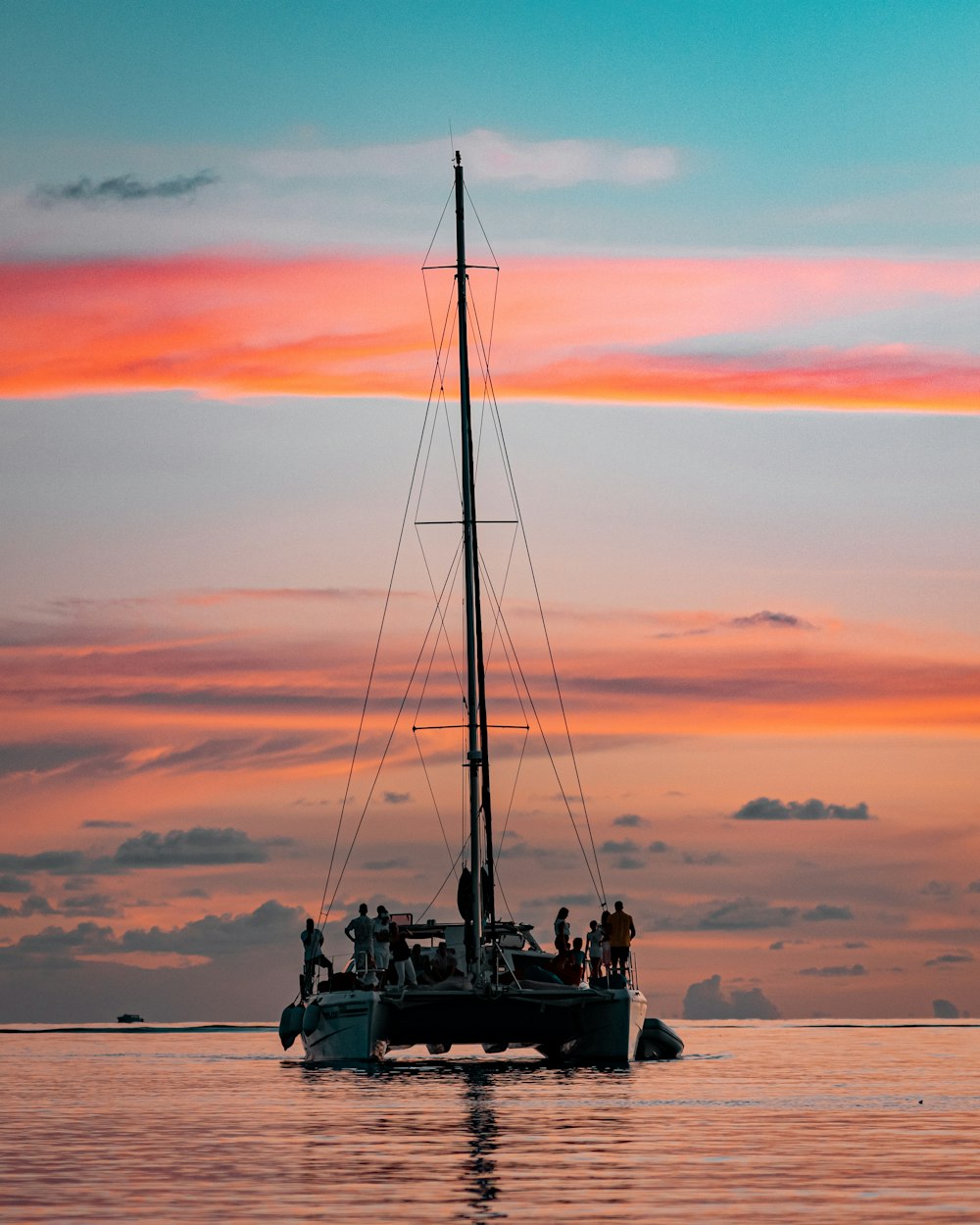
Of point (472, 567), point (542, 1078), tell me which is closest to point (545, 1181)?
point (542, 1078)

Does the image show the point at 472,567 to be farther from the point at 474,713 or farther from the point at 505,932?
the point at 505,932

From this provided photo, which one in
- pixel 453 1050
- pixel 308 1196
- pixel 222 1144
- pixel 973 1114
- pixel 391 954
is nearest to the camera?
pixel 308 1196

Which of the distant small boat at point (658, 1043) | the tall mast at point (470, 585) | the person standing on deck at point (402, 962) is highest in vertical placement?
the tall mast at point (470, 585)

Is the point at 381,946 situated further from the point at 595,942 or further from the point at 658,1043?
the point at 658,1043

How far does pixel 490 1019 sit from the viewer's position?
43938mm

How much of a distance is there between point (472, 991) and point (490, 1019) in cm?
73

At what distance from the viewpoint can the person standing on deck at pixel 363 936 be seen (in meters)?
47.3

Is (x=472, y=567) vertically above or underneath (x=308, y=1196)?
above

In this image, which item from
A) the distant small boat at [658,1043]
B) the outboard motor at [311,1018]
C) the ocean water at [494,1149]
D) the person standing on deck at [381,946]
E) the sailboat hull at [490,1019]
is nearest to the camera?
the ocean water at [494,1149]

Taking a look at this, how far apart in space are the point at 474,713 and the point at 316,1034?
8688 mm

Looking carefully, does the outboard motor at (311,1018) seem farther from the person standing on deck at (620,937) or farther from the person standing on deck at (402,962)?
the person standing on deck at (620,937)

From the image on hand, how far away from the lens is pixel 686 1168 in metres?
25.0

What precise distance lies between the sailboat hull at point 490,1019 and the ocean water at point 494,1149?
92 centimetres

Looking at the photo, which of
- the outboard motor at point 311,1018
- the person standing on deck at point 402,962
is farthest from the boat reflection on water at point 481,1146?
the outboard motor at point 311,1018
